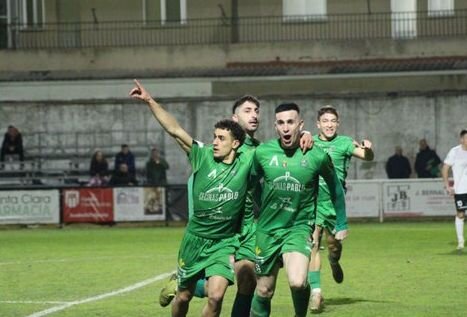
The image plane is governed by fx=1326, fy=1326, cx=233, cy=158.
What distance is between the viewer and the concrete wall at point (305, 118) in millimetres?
37219

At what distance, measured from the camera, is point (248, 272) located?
41.3ft

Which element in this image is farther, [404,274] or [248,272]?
[404,274]

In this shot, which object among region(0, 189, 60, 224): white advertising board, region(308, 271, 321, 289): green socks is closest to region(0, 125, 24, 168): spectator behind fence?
region(0, 189, 60, 224): white advertising board

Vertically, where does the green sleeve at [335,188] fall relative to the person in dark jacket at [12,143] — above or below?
below

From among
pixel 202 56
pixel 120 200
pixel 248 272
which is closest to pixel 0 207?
pixel 120 200

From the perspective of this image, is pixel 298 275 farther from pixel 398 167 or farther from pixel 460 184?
pixel 398 167

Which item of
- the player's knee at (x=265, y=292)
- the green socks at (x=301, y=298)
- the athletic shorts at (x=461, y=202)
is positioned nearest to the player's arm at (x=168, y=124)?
the player's knee at (x=265, y=292)

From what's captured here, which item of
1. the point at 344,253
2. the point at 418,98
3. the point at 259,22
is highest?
the point at 259,22

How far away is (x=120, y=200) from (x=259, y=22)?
1174 cm

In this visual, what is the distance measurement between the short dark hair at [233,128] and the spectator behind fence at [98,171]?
75.0 feet

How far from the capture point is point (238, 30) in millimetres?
43531

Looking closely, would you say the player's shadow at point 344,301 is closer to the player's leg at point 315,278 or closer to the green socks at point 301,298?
the player's leg at point 315,278

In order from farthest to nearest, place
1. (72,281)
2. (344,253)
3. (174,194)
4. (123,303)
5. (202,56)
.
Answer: (202,56) < (174,194) < (344,253) < (72,281) < (123,303)

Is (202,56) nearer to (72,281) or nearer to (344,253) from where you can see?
(344,253)
